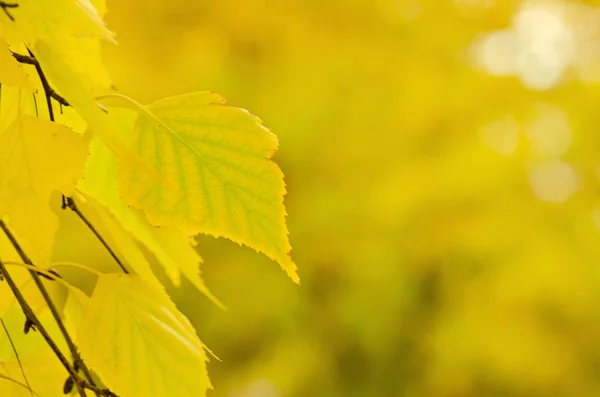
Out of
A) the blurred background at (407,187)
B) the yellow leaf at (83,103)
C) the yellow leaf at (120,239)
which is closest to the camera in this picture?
the yellow leaf at (83,103)

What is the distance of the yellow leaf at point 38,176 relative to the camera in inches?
10.6

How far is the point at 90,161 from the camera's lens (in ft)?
1.29

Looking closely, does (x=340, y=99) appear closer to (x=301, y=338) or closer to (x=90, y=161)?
(x=301, y=338)

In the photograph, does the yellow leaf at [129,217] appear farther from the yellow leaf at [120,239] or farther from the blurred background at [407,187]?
the blurred background at [407,187]

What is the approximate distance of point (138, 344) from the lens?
30 cm

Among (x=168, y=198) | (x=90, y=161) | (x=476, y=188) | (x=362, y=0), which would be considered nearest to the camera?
(x=168, y=198)

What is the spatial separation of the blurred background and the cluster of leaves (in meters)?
1.61

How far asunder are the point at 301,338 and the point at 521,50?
0.99 metres

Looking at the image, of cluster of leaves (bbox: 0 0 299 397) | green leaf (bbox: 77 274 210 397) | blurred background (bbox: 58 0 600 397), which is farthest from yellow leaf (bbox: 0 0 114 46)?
blurred background (bbox: 58 0 600 397)

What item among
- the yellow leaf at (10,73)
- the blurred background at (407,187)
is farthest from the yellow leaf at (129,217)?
the blurred background at (407,187)

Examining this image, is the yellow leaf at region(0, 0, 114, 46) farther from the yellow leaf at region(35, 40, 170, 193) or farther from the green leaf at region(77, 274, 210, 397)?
the green leaf at region(77, 274, 210, 397)

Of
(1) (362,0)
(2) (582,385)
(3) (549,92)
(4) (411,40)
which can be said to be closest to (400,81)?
(4) (411,40)

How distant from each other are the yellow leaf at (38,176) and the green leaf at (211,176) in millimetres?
21

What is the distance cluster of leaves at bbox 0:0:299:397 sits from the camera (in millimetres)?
256
